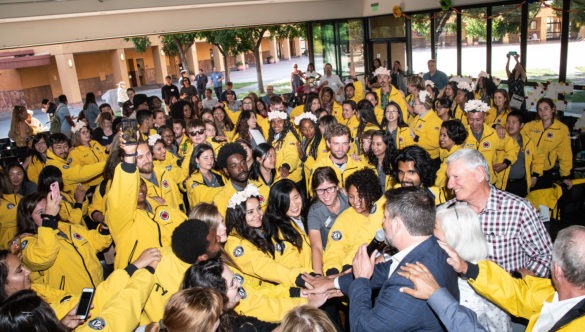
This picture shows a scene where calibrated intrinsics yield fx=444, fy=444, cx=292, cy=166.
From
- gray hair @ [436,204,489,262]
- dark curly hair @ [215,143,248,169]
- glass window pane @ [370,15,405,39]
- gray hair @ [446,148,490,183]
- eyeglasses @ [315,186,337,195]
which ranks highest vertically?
glass window pane @ [370,15,405,39]

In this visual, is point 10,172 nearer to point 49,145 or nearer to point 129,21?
point 49,145

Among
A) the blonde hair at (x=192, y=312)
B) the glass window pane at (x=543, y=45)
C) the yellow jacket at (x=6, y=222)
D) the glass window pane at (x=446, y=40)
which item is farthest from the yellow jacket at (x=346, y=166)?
the glass window pane at (x=446, y=40)

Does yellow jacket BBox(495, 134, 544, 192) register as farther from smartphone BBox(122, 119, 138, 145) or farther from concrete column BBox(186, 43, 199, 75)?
concrete column BBox(186, 43, 199, 75)

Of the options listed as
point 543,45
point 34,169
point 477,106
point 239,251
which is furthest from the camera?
point 543,45

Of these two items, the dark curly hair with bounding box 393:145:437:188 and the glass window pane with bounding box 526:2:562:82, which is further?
the glass window pane with bounding box 526:2:562:82

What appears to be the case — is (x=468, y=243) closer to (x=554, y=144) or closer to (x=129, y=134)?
(x=129, y=134)

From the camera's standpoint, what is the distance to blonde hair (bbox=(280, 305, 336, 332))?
2.06 meters

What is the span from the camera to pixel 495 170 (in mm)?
5590

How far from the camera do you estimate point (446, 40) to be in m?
12.0

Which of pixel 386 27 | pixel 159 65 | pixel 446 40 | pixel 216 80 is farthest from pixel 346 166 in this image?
pixel 159 65

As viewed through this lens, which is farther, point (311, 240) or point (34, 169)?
point (34, 169)

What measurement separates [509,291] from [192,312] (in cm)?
165

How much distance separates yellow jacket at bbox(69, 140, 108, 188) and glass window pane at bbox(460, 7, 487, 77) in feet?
29.2

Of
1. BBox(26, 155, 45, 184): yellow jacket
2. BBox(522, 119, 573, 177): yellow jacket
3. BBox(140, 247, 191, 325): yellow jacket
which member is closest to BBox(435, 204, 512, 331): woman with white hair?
BBox(140, 247, 191, 325): yellow jacket
